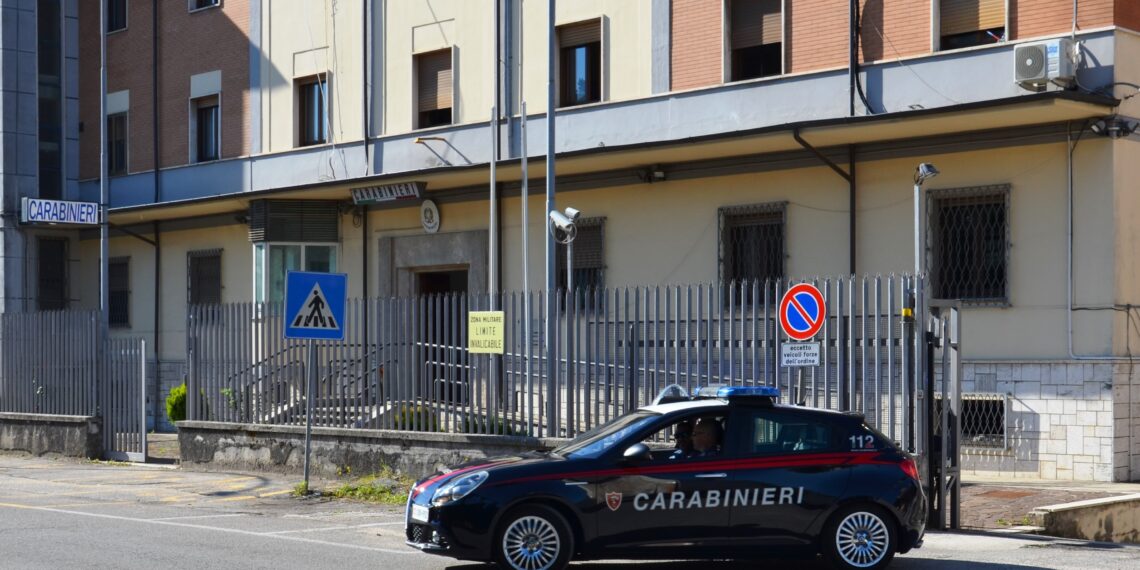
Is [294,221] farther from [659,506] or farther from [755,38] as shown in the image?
[659,506]

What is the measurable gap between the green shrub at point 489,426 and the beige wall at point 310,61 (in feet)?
33.7

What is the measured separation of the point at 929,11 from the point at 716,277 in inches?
193

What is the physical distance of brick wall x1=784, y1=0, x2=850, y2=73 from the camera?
65.9ft

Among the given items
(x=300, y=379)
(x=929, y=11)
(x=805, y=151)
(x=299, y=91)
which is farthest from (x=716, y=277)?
(x=299, y=91)

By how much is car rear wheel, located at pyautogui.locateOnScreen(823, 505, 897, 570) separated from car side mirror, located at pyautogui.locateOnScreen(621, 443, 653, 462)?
1521mm

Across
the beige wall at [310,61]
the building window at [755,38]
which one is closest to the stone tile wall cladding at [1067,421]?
the building window at [755,38]

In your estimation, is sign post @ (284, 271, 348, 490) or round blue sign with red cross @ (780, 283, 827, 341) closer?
round blue sign with red cross @ (780, 283, 827, 341)

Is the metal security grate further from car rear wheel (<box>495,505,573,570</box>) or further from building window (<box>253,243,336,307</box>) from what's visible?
building window (<box>253,243,336,307</box>)

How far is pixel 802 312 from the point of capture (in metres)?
14.8

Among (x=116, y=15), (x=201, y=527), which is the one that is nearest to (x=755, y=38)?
(x=201, y=527)

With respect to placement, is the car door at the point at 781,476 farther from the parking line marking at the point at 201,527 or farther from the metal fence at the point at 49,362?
the metal fence at the point at 49,362

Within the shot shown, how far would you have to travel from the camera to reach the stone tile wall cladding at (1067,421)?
17.5 meters

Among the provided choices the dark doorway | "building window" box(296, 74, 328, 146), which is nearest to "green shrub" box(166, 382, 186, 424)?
the dark doorway

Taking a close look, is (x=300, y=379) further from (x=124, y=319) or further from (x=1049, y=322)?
(x=124, y=319)
